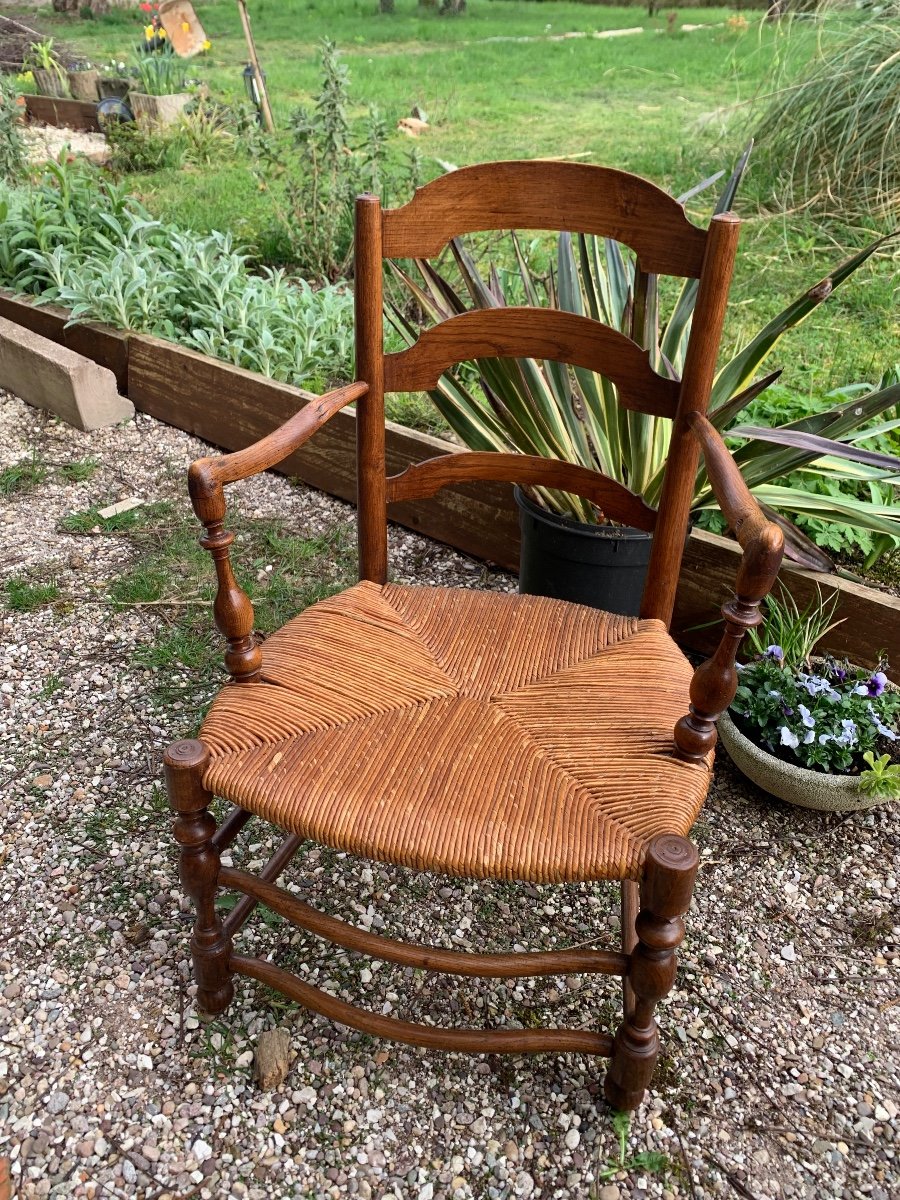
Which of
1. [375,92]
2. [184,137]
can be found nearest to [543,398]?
[184,137]

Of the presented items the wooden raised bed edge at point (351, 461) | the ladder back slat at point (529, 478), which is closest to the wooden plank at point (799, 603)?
the wooden raised bed edge at point (351, 461)

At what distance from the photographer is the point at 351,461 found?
8.83 ft

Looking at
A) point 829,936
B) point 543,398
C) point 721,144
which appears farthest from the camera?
point 721,144

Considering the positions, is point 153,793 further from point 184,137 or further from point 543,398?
point 184,137

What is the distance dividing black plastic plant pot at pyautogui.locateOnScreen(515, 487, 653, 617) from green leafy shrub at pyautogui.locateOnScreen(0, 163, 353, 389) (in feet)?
4.14

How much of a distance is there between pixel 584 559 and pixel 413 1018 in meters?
0.94

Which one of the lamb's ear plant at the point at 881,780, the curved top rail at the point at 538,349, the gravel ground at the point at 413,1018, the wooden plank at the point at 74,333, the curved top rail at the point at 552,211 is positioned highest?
the curved top rail at the point at 552,211

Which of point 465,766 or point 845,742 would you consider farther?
point 845,742

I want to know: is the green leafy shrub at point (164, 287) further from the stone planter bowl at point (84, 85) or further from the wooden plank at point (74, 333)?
the stone planter bowl at point (84, 85)

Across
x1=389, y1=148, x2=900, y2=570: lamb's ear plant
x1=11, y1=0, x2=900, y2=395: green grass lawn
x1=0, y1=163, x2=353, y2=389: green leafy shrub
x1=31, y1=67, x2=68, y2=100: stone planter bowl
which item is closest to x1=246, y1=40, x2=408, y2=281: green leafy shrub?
x1=0, y1=163, x2=353, y2=389: green leafy shrub

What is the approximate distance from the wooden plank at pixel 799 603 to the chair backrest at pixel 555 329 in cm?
56

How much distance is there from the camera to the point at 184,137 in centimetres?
590

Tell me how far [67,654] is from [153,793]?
21.4 inches

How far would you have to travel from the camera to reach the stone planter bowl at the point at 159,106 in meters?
6.21
